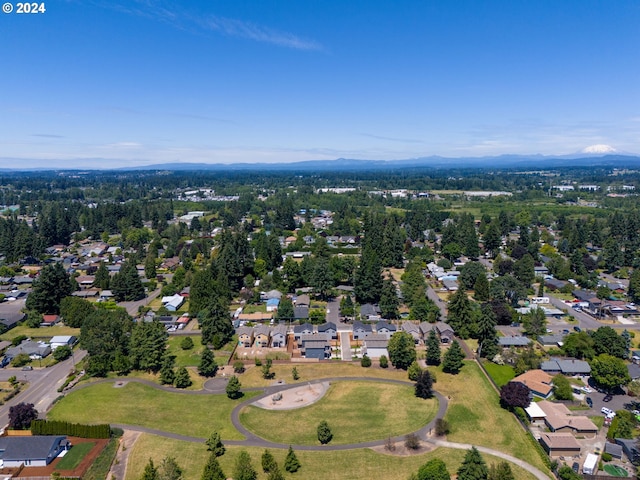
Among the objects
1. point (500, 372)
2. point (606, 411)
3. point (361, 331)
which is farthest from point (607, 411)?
point (361, 331)

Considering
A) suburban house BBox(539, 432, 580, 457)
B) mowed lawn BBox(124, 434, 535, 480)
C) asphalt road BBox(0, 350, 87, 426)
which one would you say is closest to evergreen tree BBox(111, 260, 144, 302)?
asphalt road BBox(0, 350, 87, 426)

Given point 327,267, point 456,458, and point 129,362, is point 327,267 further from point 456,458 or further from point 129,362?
point 456,458

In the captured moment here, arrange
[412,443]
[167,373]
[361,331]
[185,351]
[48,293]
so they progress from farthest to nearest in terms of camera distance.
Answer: [48,293] → [361,331] → [185,351] → [167,373] → [412,443]

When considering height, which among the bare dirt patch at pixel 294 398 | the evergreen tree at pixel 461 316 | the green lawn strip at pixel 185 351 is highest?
the evergreen tree at pixel 461 316

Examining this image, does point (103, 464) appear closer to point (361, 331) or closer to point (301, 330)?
point (301, 330)

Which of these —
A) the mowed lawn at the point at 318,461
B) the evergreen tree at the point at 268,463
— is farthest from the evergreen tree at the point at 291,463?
the evergreen tree at the point at 268,463

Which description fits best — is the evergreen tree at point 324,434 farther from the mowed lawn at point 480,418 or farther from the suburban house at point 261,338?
the suburban house at point 261,338
